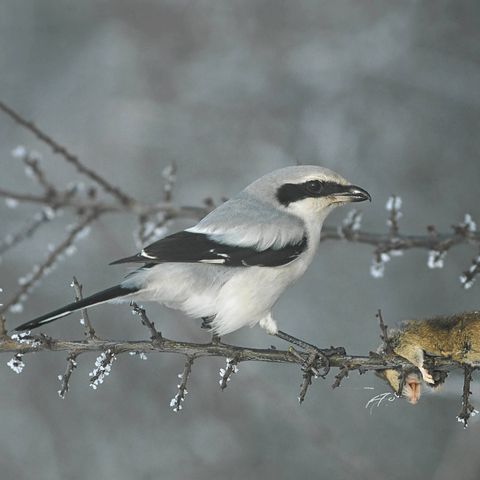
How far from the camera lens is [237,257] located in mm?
3215

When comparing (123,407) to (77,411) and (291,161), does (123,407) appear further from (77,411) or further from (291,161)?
(291,161)

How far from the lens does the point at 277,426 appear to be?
6.36m

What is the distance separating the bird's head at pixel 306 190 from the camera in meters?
3.19

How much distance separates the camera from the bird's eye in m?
3.24

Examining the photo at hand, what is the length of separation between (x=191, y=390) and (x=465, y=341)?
12.6ft

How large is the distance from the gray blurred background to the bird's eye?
8.67 ft

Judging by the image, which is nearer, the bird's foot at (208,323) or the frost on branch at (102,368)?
the frost on branch at (102,368)

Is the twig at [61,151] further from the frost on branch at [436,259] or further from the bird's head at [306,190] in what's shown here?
the frost on branch at [436,259]

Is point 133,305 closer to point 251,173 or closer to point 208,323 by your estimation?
point 208,323

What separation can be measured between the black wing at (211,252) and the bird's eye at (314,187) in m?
0.23

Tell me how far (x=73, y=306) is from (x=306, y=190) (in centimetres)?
112

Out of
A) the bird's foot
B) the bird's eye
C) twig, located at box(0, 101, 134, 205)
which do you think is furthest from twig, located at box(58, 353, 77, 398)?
the bird's eye

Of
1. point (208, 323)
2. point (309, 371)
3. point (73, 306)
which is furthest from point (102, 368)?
point (208, 323)

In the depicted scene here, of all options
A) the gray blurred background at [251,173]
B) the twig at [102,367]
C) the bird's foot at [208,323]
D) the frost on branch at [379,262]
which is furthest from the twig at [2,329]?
the gray blurred background at [251,173]
